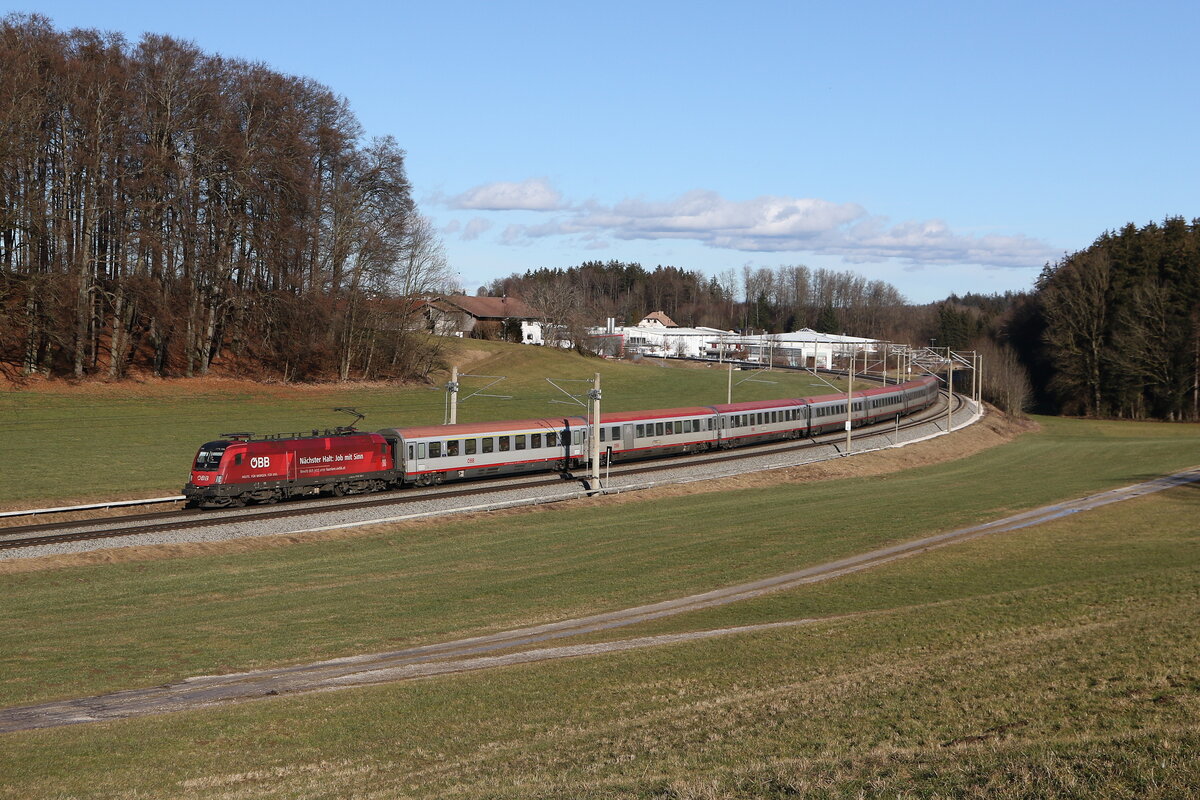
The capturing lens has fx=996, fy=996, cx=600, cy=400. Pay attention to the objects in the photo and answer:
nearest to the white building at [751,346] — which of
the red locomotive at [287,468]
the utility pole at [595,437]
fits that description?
the utility pole at [595,437]

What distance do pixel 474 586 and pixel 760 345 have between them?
128556 millimetres

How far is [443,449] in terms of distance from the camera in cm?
4797

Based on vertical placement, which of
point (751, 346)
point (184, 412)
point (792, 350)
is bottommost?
point (184, 412)

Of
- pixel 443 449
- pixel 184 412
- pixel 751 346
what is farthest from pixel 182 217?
pixel 751 346

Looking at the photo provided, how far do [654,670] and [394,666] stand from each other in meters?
5.75

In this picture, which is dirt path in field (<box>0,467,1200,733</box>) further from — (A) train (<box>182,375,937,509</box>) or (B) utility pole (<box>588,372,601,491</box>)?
(A) train (<box>182,375,937,509</box>)

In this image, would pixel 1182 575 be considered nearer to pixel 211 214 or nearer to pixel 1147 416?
pixel 211 214

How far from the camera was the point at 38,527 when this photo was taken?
35.6m

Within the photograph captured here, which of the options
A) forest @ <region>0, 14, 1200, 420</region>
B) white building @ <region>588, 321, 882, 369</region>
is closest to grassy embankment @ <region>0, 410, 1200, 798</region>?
forest @ <region>0, 14, 1200, 420</region>

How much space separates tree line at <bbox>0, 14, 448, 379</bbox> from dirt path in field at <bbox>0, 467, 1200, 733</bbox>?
5308 cm

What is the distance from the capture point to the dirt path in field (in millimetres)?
18062

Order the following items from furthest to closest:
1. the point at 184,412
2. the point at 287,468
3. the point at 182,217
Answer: the point at 182,217 → the point at 184,412 → the point at 287,468

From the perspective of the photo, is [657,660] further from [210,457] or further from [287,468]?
[287,468]

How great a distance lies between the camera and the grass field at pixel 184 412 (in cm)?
4528
